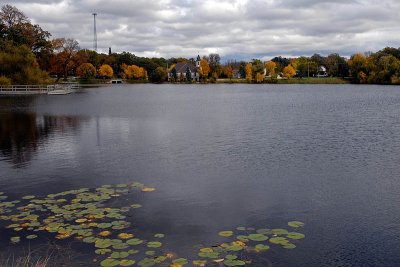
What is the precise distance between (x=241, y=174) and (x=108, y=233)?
957 centimetres

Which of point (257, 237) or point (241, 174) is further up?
point (241, 174)

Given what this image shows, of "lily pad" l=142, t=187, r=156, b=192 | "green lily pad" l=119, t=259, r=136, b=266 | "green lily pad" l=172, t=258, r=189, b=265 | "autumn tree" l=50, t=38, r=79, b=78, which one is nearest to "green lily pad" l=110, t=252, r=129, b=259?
"green lily pad" l=119, t=259, r=136, b=266

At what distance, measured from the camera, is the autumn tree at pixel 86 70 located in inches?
7413

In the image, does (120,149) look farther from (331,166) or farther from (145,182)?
(331,166)

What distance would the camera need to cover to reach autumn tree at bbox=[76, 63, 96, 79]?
188300 mm

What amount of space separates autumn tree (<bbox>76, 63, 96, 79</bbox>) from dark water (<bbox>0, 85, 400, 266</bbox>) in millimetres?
154535

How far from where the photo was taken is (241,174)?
21281 mm

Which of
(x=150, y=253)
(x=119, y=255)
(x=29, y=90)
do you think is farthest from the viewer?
(x=29, y=90)

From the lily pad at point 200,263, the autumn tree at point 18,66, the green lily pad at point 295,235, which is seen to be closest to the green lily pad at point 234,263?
the lily pad at point 200,263

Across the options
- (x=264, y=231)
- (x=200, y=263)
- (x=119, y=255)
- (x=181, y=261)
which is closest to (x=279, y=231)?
(x=264, y=231)

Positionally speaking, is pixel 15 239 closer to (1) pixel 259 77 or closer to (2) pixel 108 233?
(2) pixel 108 233

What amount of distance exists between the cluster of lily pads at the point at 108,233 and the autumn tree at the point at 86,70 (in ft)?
588

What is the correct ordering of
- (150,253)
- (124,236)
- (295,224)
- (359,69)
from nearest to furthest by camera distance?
(150,253) → (124,236) → (295,224) → (359,69)

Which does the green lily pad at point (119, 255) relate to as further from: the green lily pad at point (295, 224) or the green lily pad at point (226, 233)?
the green lily pad at point (295, 224)
